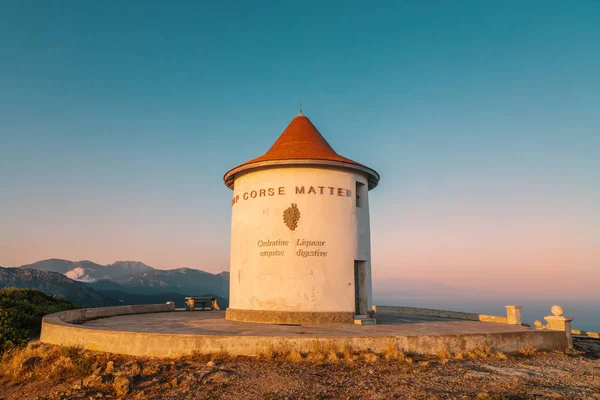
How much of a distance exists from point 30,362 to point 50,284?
153 m

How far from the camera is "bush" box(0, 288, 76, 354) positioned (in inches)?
525

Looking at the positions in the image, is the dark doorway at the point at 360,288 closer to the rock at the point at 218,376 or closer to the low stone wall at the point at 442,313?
the low stone wall at the point at 442,313

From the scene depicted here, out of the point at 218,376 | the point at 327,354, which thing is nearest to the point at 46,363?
the point at 218,376

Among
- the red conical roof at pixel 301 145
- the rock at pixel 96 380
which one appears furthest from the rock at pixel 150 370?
the red conical roof at pixel 301 145

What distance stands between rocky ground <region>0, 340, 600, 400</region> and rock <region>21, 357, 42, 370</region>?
0.02 meters

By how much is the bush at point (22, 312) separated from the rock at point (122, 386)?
6.93 m

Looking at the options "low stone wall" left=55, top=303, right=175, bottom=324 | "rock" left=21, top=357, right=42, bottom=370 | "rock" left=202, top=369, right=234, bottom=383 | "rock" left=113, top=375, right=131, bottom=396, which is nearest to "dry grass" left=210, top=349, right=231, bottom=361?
"rock" left=202, top=369, right=234, bottom=383

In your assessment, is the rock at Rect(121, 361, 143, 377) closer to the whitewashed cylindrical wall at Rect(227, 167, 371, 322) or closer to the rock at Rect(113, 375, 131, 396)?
the rock at Rect(113, 375, 131, 396)

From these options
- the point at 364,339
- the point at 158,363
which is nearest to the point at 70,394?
the point at 158,363

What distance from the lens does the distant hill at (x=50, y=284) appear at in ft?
446

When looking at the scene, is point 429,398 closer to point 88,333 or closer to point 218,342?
point 218,342

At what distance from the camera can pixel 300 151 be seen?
57.3ft

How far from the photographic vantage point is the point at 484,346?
11.3 meters

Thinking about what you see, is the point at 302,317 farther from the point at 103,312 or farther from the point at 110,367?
the point at 103,312
